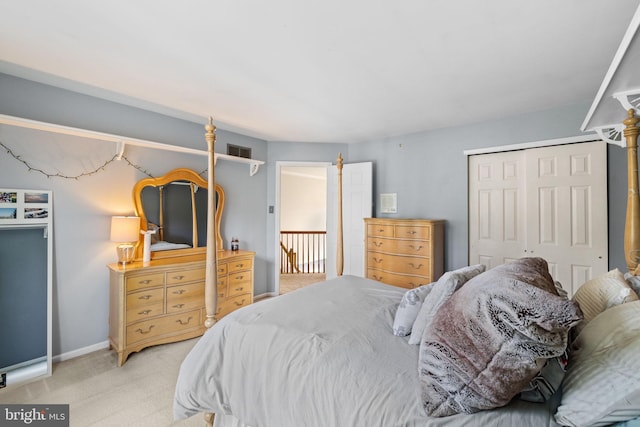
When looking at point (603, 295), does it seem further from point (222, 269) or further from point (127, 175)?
point (127, 175)

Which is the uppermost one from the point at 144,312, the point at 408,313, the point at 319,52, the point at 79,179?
the point at 319,52

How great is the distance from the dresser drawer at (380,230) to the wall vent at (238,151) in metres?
2.05

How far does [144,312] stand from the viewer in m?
2.69

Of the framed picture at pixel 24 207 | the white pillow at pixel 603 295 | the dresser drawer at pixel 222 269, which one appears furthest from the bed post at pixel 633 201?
the framed picture at pixel 24 207

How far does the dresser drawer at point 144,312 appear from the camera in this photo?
260cm

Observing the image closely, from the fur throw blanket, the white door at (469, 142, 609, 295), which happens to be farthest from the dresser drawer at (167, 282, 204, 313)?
the white door at (469, 142, 609, 295)

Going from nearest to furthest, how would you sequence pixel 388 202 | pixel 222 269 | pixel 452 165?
1. pixel 222 269
2. pixel 452 165
3. pixel 388 202

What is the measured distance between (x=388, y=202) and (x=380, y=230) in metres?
0.69

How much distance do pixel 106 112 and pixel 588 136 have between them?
4836mm

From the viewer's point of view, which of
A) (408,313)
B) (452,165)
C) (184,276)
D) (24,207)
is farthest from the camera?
(452,165)

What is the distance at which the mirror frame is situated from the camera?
303 cm

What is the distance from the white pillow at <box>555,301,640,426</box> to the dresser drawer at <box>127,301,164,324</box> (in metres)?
2.98

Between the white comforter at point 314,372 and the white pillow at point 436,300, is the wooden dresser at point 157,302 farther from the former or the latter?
the white pillow at point 436,300

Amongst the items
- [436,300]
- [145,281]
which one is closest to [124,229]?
[145,281]
